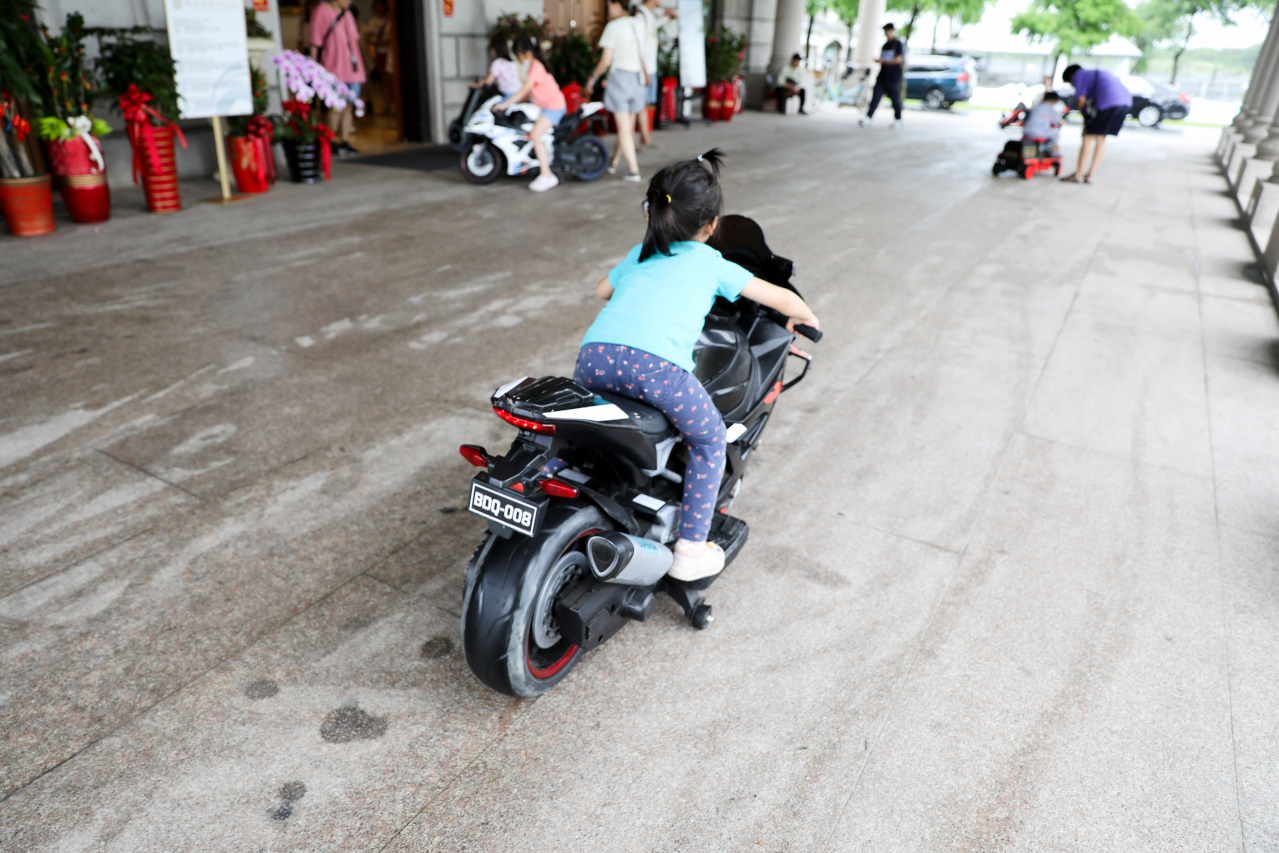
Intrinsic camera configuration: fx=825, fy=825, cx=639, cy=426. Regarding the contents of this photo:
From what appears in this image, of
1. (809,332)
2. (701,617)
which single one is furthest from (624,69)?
(701,617)

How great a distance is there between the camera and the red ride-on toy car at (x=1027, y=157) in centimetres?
1187

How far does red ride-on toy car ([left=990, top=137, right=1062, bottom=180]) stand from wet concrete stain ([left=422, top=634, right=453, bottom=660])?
1192 centimetres

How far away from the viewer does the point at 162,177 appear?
7.72 metres

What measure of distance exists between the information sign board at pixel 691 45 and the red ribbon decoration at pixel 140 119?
10627 mm

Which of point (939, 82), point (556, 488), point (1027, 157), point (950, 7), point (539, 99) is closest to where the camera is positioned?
point (556, 488)

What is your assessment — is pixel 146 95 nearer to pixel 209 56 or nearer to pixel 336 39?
pixel 209 56

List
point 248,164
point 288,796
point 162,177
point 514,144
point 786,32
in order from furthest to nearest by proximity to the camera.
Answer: point 786,32
point 514,144
point 248,164
point 162,177
point 288,796

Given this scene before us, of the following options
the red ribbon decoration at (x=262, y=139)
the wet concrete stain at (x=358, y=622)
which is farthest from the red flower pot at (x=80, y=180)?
the wet concrete stain at (x=358, y=622)

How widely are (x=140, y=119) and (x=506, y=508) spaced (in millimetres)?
7191

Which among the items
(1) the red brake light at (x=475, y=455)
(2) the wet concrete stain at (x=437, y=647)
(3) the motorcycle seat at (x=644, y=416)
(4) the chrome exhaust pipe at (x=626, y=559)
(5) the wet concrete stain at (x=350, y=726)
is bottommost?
(5) the wet concrete stain at (x=350, y=726)

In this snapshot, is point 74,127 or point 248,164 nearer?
point 74,127

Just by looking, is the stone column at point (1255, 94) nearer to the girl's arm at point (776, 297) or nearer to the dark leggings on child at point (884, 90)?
the dark leggings on child at point (884, 90)

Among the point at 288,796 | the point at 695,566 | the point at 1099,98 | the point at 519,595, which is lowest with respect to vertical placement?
the point at 288,796

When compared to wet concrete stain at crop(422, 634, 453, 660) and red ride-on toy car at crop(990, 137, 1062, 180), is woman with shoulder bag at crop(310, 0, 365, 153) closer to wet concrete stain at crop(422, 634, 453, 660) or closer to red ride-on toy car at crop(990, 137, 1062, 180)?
red ride-on toy car at crop(990, 137, 1062, 180)
